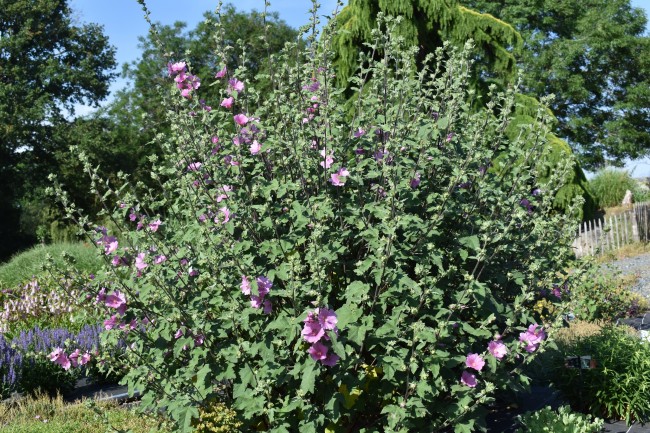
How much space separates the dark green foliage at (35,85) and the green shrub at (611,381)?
27895 mm

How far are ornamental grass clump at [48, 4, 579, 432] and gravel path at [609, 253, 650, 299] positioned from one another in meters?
7.04

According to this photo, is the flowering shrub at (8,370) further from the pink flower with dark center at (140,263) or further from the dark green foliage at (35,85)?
the dark green foliage at (35,85)

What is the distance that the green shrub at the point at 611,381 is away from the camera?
14.9ft

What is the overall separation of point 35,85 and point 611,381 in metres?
32.1

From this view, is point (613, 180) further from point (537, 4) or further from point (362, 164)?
point (362, 164)

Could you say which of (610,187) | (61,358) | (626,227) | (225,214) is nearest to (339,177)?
(225,214)

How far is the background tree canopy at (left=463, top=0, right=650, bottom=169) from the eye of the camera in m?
31.3

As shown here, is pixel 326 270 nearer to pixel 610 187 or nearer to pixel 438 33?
pixel 438 33


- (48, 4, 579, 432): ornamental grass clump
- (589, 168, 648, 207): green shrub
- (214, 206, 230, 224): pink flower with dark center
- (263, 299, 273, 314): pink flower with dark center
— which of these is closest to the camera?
(48, 4, 579, 432): ornamental grass clump

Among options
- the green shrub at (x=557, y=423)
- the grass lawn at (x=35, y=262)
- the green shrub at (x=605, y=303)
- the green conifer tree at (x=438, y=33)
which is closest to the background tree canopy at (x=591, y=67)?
the green conifer tree at (x=438, y=33)

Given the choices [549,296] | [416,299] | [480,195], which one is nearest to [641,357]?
[549,296]

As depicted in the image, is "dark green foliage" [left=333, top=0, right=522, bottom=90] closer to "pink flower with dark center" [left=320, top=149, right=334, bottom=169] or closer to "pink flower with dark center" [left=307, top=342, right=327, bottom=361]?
"pink flower with dark center" [left=320, top=149, right=334, bottom=169]

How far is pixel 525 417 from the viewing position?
391 centimetres

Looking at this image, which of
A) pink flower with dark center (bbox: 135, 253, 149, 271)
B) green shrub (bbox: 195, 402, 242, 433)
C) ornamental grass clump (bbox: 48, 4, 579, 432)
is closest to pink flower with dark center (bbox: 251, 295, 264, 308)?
ornamental grass clump (bbox: 48, 4, 579, 432)
